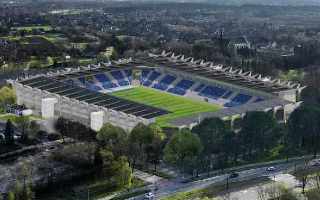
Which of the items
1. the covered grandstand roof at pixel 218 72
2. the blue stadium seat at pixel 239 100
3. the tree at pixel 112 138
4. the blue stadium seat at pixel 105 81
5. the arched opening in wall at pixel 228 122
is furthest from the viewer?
the blue stadium seat at pixel 105 81

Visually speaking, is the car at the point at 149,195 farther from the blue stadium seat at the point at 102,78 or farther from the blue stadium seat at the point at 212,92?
the blue stadium seat at the point at 102,78

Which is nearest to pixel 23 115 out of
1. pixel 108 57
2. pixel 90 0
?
pixel 108 57

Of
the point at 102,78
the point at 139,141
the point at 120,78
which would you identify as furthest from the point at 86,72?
the point at 139,141

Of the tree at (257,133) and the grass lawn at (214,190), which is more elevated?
the tree at (257,133)

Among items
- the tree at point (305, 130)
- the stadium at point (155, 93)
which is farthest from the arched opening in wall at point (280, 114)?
the tree at point (305, 130)

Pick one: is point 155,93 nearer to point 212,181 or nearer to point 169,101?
point 169,101

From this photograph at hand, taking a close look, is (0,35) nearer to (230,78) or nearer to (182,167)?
(230,78)

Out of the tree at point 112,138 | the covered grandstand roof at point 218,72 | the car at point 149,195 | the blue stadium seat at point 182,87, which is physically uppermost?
the covered grandstand roof at point 218,72
